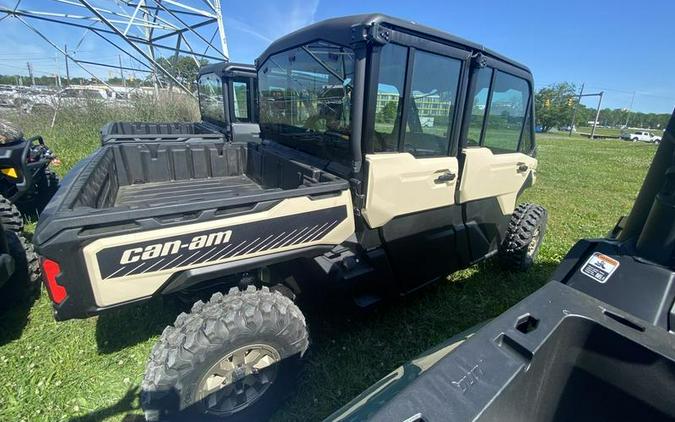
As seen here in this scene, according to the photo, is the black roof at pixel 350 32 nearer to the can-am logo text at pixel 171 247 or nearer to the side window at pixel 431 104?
the side window at pixel 431 104

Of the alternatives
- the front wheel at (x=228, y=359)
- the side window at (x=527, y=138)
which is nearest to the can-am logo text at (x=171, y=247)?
the front wheel at (x=228, y=359)

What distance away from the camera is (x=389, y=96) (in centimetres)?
217

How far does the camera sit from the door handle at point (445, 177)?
2553 mm

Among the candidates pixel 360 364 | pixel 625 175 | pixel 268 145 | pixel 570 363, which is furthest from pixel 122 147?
pixel 625 175

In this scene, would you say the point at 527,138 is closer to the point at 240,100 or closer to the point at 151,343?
the point at 151,343

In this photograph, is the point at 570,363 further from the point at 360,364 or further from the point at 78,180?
the point at 78,180

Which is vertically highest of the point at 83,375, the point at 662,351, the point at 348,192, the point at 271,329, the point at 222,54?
the point at 222,54

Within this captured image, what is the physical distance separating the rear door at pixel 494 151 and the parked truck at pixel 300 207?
0.02 meters

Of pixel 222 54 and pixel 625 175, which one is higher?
pixel 222 54

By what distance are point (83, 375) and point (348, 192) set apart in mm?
2332

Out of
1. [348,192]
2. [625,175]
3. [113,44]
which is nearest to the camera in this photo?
[348,192]

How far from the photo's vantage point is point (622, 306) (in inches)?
51.9

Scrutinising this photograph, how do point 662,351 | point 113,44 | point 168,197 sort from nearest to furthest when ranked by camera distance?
point 662,351 → point 168,197 → point 113,44

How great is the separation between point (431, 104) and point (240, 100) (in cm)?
495
